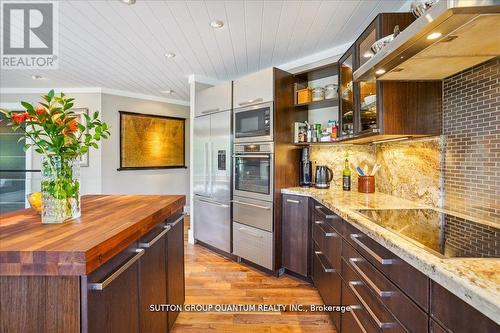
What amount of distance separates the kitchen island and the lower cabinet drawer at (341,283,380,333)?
112 cm

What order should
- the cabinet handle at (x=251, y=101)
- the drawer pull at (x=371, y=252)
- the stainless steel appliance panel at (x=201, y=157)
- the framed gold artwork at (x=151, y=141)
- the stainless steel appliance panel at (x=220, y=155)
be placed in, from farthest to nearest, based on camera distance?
1. the framed gold artwork at (x=151, y=141)
2. the stainless steel appliance panel at (x=201, y=157)
3. the stainless steel appliance panel at (x=220, y=155)
4. the cabinet handle at (x=251, y=101)
5. the drawer pull at (x=371, y=252)

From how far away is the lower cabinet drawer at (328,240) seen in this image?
175 centimetres

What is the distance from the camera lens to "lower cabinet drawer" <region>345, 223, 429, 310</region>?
2.85 ft

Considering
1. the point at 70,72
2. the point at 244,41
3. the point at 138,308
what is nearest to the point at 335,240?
the point at 138,308

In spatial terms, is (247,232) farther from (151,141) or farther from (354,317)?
(151,141)

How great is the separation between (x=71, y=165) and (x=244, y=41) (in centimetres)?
212

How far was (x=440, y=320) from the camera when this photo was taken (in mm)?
779

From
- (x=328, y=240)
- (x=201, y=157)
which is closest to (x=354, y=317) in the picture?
(x=328, y=240)

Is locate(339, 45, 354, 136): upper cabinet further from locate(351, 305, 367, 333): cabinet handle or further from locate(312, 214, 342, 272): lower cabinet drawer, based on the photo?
locate(351, 305, 367, 333): cabinet handle

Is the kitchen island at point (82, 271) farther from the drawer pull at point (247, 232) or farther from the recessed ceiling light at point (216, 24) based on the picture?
the recessed ceiling light at point (216, 24)

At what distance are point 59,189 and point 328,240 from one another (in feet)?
5.70

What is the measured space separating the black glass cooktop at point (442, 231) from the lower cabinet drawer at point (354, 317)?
0.47 meters

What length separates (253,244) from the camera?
9.39 feet

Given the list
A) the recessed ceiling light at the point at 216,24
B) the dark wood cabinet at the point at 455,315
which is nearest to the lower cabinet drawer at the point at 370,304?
the dark wood cabinet at the point at 455,315
